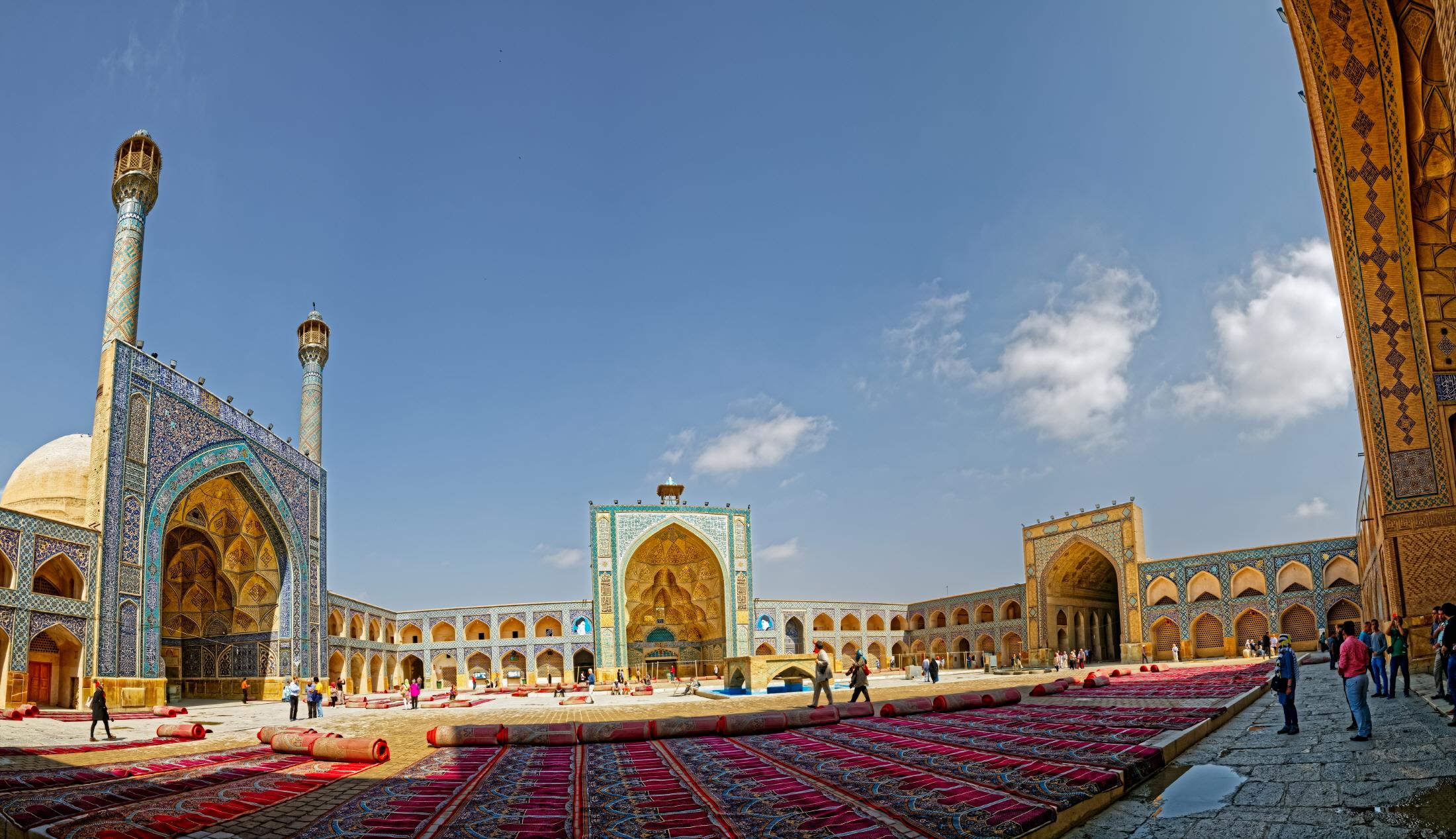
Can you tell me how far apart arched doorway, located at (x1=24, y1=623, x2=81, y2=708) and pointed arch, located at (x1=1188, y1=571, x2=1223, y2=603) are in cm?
3244

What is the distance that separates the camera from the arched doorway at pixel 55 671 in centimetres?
1712

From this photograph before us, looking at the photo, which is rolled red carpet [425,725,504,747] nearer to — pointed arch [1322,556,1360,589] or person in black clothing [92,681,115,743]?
person in black clothing [92,681,115,743]

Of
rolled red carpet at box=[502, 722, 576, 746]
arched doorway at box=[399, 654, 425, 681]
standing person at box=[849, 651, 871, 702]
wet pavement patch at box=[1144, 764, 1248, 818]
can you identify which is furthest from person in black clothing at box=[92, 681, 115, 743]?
arched doorway at box=[399, 654, 425, 681]

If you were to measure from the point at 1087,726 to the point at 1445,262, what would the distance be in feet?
24.7

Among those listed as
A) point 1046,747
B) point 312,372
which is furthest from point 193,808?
point 312,372

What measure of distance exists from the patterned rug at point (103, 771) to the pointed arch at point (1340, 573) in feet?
103

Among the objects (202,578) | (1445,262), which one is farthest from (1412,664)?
(202,578)

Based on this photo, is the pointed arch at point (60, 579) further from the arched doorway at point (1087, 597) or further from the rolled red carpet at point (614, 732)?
the arched doorway at point (1087, 597)

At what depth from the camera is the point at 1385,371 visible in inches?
456

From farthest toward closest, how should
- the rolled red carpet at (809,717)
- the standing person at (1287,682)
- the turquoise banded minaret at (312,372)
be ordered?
the turquoise banded minaret at (312,372), the rolled red carpet at (809,717), the standing person at (1287,682)

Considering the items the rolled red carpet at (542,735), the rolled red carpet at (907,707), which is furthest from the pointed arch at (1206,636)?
the rolled red carpet at (542,735)

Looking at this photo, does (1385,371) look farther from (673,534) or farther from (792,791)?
(673,534)

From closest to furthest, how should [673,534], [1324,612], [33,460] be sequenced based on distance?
[33,460], [1324,612], [673,534]

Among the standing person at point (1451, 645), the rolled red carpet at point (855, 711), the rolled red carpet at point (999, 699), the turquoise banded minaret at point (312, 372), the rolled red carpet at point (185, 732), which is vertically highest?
the turquoise banded minaret at point (312, 372)
